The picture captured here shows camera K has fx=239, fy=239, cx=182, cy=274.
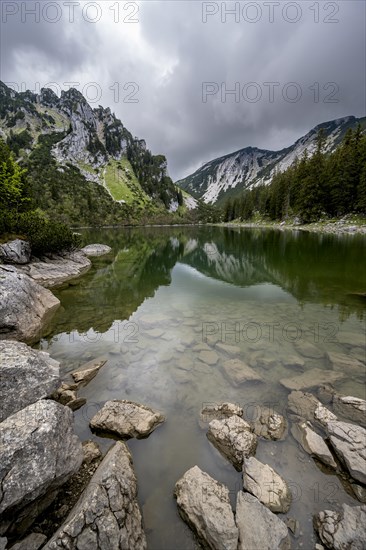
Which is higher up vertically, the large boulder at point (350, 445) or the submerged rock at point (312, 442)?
the large boulder at point (350, 445)

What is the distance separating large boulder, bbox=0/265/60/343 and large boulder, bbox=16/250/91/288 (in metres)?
7.23

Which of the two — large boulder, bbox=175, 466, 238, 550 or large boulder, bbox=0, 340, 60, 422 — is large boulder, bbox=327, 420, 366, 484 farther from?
large boulder, bbox=0, 340, 60, 422

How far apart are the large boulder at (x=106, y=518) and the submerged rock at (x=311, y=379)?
5.87m

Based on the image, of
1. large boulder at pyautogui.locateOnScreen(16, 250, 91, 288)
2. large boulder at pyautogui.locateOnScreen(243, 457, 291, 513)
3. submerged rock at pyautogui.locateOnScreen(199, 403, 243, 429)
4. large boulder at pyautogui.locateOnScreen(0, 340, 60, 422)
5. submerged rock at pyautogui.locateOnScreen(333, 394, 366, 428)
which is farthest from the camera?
large boulder at pyautogui.locateOnScreen(16, 250, 91, 288)

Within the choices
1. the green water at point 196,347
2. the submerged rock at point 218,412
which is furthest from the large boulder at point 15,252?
the submerged rock at point 218,412

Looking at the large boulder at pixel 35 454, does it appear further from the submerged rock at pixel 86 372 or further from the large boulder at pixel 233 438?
the submerged rock at pixel 86 372

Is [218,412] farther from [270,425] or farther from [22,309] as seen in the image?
[22,309]

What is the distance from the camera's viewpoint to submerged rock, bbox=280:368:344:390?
8148mm

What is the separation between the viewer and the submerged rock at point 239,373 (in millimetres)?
8594

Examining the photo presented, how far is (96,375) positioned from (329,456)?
7.62m

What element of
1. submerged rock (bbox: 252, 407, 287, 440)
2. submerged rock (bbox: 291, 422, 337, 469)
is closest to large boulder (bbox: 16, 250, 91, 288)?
submerged rock (bbox: 252, 407, 287, 440)

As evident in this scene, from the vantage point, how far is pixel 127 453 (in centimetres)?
547

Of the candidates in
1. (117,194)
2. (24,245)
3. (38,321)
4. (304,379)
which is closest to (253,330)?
(304,379)

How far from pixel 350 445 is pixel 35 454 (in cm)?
664
